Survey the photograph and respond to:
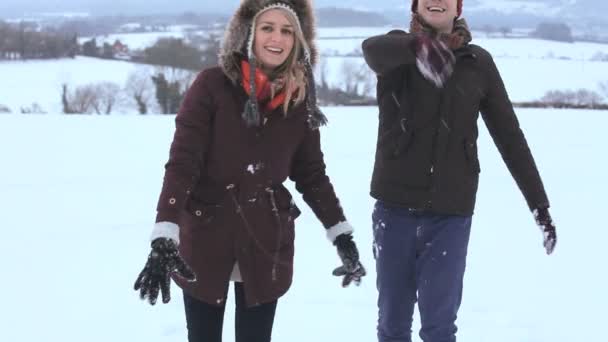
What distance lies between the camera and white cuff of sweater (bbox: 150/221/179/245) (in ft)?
6.31

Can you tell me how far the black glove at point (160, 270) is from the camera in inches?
73.9

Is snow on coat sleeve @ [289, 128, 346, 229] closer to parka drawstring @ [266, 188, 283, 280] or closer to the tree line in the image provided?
parka drawstring @ [266, 188, 283, 280]

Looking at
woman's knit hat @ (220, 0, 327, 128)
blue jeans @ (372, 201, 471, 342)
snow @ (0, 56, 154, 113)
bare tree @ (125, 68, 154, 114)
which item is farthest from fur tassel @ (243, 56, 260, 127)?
snow @ (0, 56, 154, 113)

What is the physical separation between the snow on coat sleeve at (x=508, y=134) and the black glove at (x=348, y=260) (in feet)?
2.27

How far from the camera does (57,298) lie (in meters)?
4.02

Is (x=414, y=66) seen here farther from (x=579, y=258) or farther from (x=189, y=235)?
(x=579, y=258)

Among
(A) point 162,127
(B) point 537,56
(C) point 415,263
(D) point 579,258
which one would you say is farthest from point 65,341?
(B) point 537,56

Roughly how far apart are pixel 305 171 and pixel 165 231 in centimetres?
60

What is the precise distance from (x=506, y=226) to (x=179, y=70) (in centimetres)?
4609

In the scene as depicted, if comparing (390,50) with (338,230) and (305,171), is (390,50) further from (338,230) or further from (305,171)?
(338,230)

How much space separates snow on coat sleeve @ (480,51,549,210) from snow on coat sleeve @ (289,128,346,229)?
66cm

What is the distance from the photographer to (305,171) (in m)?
2.34

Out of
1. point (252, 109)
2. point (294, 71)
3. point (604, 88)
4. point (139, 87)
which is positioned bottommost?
point (139, 87)

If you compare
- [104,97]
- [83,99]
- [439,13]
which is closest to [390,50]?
[439,13]
